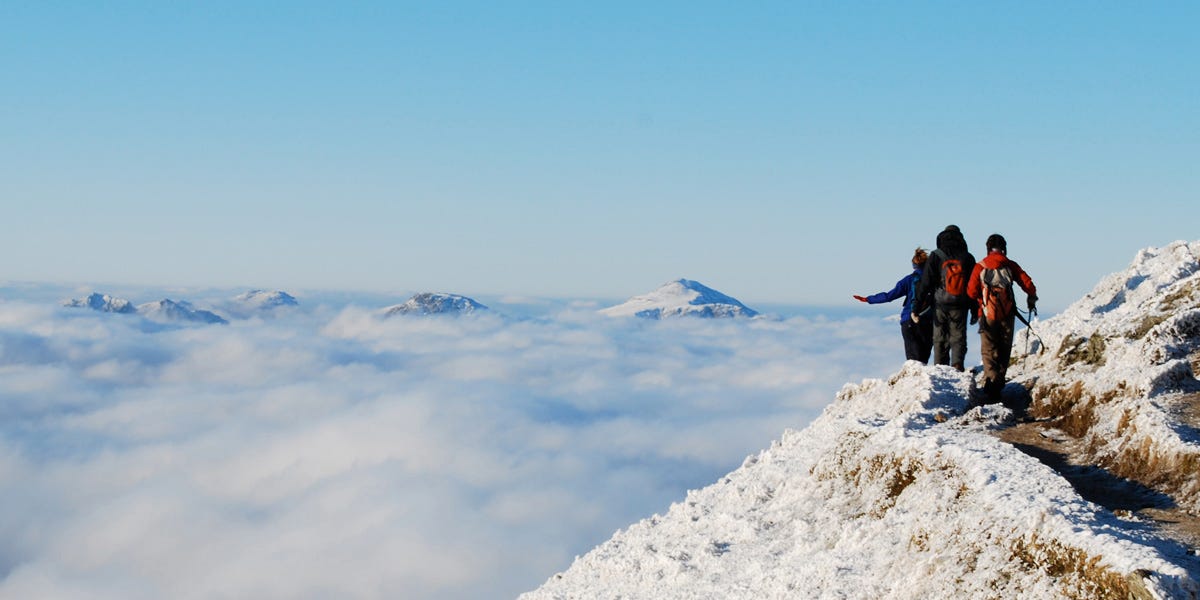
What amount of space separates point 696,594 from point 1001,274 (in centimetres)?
851

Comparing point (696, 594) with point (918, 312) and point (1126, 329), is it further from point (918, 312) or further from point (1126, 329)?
point (1126, 329)

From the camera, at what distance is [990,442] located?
13711 millimetres

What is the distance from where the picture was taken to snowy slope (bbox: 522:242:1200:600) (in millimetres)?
9688

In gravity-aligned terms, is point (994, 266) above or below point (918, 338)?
above

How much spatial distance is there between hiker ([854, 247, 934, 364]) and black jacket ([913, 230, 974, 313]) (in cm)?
58

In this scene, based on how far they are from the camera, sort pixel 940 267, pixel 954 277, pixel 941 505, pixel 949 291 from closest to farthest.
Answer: pixel 941 505 → pixel 954 277 → pixel 949 291 → pixel 940 267

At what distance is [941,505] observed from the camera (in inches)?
483

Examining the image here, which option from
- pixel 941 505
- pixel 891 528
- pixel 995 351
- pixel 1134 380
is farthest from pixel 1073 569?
pixel 995 351

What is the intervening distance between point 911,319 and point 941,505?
10383 mm

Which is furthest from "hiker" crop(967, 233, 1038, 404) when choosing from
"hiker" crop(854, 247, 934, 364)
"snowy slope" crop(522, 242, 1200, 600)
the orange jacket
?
"hiker" crop(854, 247, 934, 364)

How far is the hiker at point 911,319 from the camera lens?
69.2ft

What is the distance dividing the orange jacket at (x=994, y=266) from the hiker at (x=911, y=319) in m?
3.27

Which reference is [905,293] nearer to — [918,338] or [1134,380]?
[918,338]

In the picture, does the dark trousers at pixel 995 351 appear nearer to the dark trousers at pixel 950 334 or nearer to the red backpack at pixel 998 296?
the red backpack at pixel 998 296
